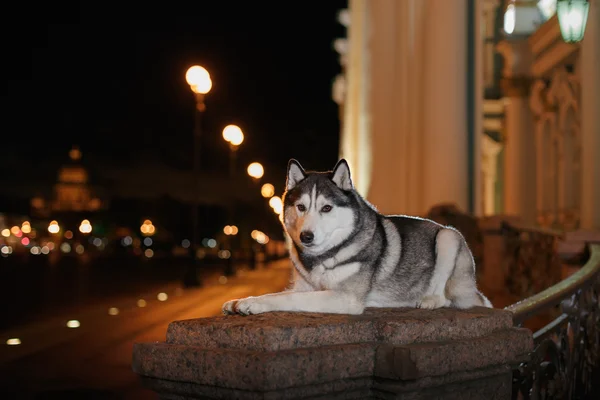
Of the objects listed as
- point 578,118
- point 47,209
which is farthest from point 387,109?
point 47,209

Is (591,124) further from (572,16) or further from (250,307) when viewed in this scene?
(250,307)

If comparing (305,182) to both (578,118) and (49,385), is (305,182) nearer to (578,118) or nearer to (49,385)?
(49,385)

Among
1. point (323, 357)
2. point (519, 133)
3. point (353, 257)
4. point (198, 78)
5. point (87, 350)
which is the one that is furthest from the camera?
point (519, 133)

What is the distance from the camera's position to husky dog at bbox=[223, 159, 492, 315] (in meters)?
4.59

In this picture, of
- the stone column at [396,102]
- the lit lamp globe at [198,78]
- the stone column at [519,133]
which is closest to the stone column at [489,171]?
the stone column at [519,133]

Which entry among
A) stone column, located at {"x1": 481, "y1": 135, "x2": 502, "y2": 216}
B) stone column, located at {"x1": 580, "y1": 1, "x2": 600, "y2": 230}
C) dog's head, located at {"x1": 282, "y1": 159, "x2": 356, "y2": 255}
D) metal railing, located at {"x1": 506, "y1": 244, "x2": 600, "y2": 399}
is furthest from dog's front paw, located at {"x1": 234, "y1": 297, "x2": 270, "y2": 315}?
stone column, located at {"x1": 481, "y1": 135, "x2": 502, "y2": 216}

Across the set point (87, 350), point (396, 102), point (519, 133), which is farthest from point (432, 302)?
point (519, 133)

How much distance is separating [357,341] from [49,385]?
6.68 meters

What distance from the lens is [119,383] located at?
10055mm

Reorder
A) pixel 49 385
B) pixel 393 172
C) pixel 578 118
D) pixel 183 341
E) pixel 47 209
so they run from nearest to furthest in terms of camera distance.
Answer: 1. pixel 183 341
2. pixel 49 385
3. pixel 393 172
4. pixel 578 118
5. pixel 47 209

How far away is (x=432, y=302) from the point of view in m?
5.06

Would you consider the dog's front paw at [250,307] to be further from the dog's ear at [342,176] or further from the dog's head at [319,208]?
the dog's ear at [342,176]

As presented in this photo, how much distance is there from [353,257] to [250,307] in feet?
2.14

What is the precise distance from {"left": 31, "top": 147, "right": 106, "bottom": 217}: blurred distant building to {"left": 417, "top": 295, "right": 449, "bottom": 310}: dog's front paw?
180879 mm
